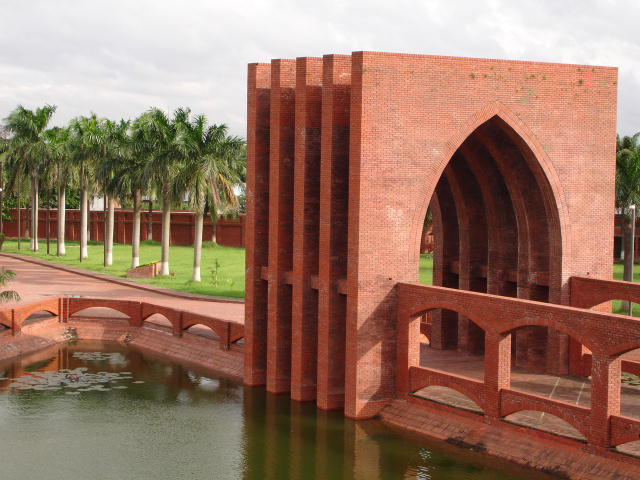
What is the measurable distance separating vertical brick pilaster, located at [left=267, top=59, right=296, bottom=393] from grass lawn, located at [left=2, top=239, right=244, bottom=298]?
52.5 feet

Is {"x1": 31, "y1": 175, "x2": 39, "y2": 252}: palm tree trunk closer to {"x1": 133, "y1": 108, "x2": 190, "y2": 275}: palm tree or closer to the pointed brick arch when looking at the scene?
{"x1": 133, "y1": 108, "x2": 190, "y2": 275}: palm tree

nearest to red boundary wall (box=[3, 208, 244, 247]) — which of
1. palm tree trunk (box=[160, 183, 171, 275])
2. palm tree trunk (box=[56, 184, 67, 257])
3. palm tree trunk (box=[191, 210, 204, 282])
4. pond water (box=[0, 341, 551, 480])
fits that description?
palm tree trunk (box=[56, 184, 67, 257])

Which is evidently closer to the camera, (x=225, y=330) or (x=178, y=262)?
(x=225, y=330)

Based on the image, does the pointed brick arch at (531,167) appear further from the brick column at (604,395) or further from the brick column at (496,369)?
the brick column at (604,395)

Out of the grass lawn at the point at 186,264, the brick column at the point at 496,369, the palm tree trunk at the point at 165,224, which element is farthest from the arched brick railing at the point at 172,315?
the palm tree trunk at the point at 165,224

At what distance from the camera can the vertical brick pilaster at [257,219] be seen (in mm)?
24078

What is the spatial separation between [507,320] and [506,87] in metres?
6.66

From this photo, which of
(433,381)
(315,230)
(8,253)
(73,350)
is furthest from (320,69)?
(8,253)

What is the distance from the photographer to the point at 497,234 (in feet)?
81.6

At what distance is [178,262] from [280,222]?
35897mm

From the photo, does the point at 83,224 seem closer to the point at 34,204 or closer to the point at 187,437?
the point at 34,204

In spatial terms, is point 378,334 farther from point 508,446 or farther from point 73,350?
point 73,350

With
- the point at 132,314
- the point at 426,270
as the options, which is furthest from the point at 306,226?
the point at 426,270

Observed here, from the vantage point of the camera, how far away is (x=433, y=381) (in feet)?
66.3
